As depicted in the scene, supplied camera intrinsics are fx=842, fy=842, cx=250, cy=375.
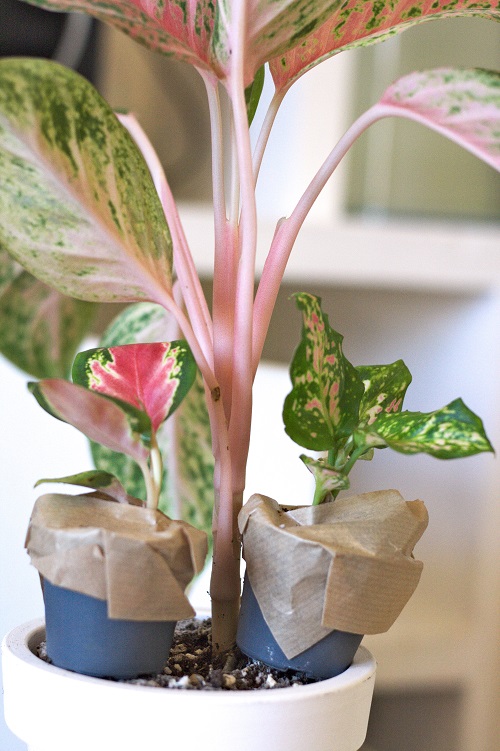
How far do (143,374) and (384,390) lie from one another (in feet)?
0.36

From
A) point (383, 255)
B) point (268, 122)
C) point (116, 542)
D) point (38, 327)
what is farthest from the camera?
point (383, 255)

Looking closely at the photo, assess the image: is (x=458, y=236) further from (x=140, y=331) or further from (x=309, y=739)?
(x=309, y=739)

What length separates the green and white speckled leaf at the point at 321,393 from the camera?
1.12 ft

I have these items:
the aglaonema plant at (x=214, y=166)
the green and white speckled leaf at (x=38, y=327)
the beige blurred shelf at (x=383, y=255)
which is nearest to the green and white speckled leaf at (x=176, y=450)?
the green and white speckled leaf at (x=38, y=327)

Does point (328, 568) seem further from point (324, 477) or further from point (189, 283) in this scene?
point (189, 283)

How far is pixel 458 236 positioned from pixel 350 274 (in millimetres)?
184

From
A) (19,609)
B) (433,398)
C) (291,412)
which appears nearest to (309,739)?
(291,412)

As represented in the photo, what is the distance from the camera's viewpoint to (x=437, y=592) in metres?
1.39

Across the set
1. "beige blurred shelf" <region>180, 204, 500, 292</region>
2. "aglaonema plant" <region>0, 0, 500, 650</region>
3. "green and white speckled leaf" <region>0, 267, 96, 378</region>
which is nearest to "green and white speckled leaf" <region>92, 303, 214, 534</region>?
"green and white speckled leaf" <region>0, 267, 96, 378</region>

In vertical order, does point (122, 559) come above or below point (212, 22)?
below

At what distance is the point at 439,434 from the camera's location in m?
0.30

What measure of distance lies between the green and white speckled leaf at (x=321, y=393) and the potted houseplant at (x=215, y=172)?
0.03 meters

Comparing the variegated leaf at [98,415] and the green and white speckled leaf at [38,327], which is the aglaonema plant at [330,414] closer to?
the variegated leaf at [98,415]

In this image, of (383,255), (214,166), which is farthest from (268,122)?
(383,255)
